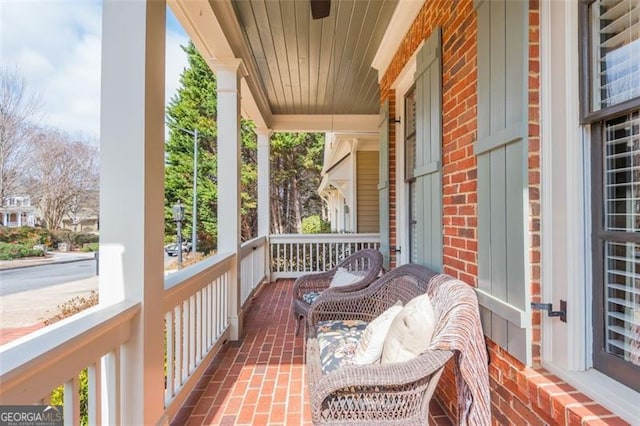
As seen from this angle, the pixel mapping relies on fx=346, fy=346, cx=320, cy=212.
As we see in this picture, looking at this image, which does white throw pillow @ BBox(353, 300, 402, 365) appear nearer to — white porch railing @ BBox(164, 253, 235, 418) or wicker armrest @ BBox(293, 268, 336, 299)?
white porch railing @ BBox(164, 253, 235, 418)

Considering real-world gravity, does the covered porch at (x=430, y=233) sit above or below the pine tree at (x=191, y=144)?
below

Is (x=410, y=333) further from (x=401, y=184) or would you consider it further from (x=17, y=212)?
(x=401, y=184)

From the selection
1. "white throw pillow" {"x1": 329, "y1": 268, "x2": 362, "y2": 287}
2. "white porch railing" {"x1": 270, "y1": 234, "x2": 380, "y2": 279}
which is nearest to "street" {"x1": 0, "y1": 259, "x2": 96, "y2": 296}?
"white throw pillow" {"x1": 329, "y1": 268, "x2": 362, "y2": 287}

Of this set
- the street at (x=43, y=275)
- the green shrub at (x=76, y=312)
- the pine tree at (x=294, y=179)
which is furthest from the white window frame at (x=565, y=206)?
the pine tree at (x=294, y=179)

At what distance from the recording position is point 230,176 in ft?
11.6

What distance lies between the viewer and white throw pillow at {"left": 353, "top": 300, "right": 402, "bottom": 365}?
1.74 m

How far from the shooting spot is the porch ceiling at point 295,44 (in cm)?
280

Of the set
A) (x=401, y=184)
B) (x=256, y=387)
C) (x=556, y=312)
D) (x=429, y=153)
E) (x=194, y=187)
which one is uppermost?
(x=194, y=187)

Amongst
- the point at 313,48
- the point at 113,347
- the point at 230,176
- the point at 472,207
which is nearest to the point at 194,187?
the point at 230,176

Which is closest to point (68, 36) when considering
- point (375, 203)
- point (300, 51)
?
point (300, 51)

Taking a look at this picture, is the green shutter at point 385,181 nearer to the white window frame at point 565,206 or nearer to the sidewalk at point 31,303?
the white window frame at point 565,206

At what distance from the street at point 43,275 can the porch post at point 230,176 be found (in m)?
1.58

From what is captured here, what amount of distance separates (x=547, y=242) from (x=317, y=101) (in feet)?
15.0

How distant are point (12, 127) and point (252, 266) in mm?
3652
